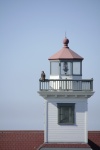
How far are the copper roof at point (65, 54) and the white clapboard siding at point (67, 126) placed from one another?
9.87ft

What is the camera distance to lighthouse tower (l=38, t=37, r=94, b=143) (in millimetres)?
24141

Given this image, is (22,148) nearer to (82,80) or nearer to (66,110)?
(66,110)

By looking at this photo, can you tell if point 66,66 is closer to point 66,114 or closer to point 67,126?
point 66,114

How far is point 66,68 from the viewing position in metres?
24.5

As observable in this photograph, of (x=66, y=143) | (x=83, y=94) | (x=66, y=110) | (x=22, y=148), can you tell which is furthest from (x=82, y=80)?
(x=22, y=148)

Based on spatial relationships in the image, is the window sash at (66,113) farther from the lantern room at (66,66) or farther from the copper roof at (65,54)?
the copper roof at (65,54)

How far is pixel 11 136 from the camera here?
27.8 metres

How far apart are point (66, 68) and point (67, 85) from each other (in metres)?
1.27

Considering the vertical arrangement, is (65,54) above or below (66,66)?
above

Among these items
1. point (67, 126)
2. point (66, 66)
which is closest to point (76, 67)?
point (66, 66)

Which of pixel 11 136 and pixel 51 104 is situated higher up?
pixel 51 104

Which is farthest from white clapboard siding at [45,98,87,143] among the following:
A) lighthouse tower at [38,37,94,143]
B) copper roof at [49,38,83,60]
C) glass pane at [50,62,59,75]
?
copper roof at [49,38,83,60]

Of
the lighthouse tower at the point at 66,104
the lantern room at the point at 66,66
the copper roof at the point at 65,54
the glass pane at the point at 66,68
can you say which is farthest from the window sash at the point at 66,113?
the copper roof at the point at 65,54

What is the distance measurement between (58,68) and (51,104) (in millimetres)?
2629
